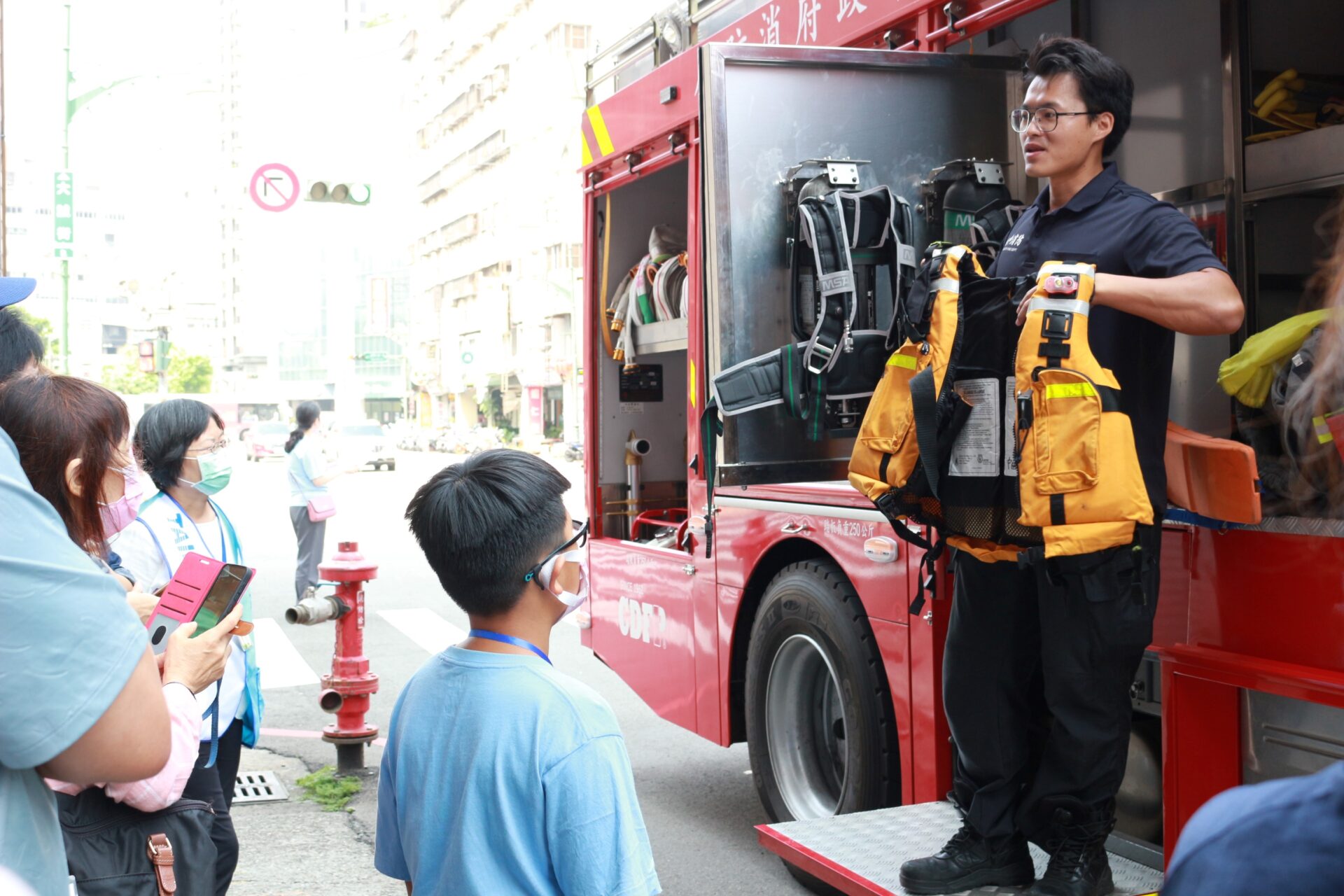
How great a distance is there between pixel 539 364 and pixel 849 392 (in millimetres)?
61291

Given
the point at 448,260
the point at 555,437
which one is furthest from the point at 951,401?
the point at 448,260

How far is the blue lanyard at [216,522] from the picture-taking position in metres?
3.74

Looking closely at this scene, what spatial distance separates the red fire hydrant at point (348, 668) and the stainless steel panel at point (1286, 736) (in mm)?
4220

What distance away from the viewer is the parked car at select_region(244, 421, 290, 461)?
175 ft

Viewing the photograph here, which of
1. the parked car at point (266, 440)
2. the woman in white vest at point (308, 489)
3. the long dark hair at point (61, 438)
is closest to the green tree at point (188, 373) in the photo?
the parked car at point (266, 440)

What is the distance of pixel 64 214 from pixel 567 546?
21.9m

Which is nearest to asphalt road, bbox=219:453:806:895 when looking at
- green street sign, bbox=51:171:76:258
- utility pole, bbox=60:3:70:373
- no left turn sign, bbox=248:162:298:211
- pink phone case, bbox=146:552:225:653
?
pink phone case, bbox=146:552:225:653

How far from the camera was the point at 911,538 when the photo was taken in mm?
3533

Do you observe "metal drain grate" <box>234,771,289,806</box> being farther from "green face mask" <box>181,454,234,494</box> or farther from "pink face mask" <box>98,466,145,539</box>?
"green face mask" <box>181,454,234,494</box>

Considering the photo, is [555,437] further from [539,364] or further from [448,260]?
[448,260]

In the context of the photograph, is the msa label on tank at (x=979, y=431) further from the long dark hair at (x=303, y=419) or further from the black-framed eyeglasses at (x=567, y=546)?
the long dark hair at (x=303, y=419)

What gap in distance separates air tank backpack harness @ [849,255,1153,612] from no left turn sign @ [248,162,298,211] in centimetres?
1203

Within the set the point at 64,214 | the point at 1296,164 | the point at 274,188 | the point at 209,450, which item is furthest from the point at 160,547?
the point at 64,214

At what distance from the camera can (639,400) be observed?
6.50 m
